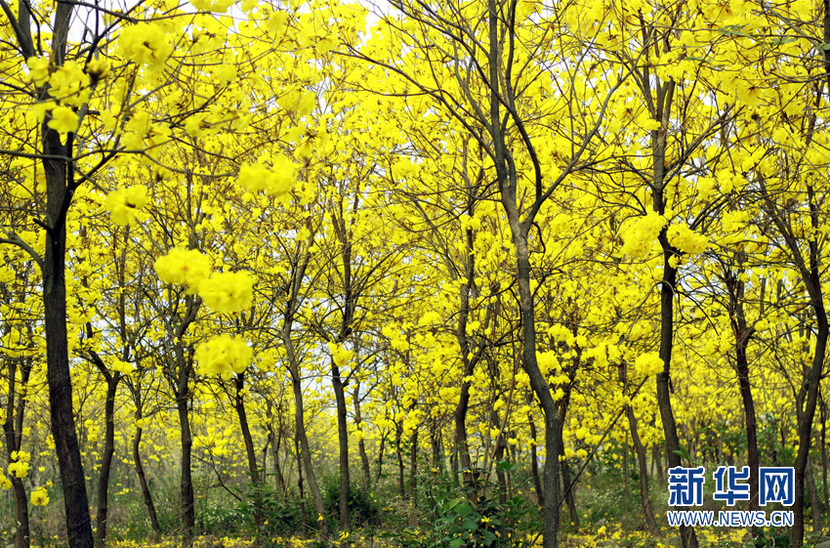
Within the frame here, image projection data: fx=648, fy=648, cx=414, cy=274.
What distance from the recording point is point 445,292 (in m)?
6.86

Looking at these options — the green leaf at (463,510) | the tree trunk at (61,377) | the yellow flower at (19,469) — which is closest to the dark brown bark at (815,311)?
the green leaf at (463,510)

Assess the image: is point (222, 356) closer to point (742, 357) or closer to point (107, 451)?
point (742, 357)

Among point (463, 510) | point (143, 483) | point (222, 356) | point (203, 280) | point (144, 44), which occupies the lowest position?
point (143, 483)

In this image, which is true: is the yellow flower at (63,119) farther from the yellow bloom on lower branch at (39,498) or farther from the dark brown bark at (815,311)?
the yellow bloom on lower branch at (39,498)

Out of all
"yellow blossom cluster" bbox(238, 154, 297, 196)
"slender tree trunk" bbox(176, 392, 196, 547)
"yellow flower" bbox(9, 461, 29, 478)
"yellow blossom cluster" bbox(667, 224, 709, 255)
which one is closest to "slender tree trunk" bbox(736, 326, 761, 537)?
"yellow blossom cluster" bbox(667, 224, 709, 255)

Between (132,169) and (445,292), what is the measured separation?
421 cm

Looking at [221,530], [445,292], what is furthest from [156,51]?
[221,530]

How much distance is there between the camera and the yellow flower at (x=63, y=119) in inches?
91.3

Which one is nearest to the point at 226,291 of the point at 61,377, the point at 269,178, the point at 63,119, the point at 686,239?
the point at 269,178

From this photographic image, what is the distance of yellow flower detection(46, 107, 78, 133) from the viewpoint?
2318mm

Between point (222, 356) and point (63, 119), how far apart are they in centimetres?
104

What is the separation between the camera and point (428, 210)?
695 cm

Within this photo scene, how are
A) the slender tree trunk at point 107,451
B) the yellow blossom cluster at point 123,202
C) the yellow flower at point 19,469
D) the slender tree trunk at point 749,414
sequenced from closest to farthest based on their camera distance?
1. the yellow blossom cluster at point 123,202
2. the yellow flower at point 19,469
3. the slender tree trunk at point 749,414
4. the slender tree trunk at point 107,451

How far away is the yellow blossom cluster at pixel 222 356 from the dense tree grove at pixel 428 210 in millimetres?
11
